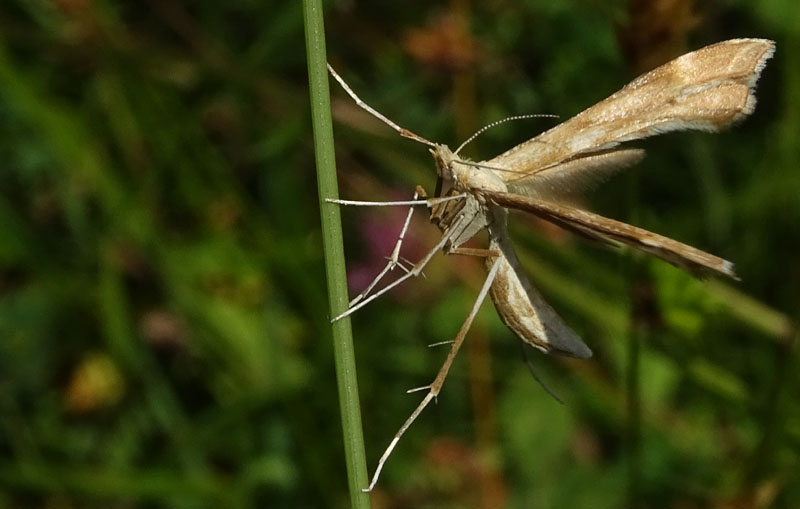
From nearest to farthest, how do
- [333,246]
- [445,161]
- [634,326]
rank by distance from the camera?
[333,246], [445,161], [634,326]

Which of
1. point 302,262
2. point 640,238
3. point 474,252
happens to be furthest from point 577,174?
point 302,262

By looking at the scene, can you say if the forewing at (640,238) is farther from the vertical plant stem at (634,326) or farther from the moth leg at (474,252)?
the vertical plant stem at (634,326)

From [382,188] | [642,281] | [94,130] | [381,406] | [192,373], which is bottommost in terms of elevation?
[381,406]

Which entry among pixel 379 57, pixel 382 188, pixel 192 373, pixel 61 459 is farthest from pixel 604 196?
pixel 61 459

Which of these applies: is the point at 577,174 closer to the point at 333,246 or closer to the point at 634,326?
the point at 634,326

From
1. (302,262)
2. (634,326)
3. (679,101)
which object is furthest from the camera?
(302,262)

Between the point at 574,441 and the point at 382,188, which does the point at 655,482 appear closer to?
the point at 574,441

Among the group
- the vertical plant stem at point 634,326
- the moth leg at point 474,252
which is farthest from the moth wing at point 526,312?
the vertical plant stem at point 634,326
